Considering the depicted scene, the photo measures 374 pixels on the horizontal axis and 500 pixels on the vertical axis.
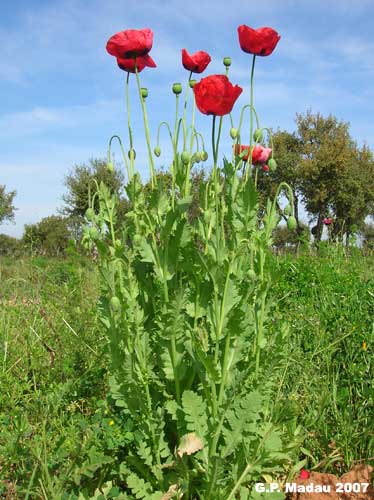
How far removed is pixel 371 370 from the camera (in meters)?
2.78

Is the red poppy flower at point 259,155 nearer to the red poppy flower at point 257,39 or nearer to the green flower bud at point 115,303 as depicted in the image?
the red poppy flower at point 257,39

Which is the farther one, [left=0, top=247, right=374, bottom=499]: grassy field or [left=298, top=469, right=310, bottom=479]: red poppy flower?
[left=298, top=469, right=310, bottom=479]: red poppy flower

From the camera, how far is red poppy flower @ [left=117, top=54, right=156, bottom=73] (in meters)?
2.04

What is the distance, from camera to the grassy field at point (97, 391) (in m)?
2.05

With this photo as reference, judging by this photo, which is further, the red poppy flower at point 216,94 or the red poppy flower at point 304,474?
the red poppy flower at point 304,474

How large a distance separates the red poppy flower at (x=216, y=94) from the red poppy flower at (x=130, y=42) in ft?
0.95

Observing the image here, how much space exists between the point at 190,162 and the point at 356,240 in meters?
5.41

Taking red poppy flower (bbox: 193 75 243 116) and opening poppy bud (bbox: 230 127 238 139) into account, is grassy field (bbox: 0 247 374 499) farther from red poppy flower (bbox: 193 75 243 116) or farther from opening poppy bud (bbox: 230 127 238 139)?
red poppy flower (bbox: 193 75 243 116)

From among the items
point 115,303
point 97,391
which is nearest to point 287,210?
point 115,303

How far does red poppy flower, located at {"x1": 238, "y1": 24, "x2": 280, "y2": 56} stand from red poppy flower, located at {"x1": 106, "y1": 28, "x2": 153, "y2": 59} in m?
0.34

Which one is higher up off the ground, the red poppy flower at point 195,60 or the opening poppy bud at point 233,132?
the red poppy flower at point 195,60

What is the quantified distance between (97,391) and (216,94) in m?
1.77

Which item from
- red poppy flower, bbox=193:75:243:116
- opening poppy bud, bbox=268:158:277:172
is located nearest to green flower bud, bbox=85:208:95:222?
red poppy flower, bbox=193:75:243:116

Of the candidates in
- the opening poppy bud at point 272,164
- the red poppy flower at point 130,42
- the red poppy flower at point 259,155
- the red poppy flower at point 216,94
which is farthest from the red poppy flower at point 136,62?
the opening poppy bud at point 272,164
